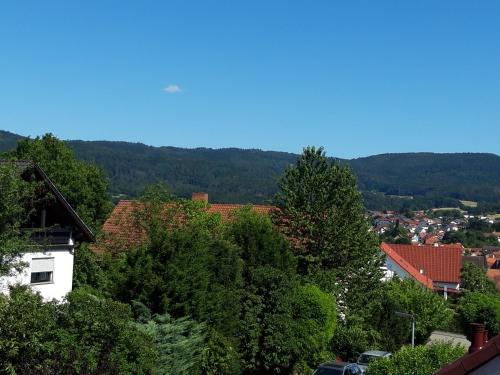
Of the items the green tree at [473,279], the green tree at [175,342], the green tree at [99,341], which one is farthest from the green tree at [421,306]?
the green tree at [473,279]

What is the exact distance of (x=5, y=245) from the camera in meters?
14.8

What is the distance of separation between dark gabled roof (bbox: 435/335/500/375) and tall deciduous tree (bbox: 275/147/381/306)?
87.4 feet

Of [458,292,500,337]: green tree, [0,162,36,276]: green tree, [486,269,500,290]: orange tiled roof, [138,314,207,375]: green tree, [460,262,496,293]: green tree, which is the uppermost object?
[0,162,36,276]: green tree

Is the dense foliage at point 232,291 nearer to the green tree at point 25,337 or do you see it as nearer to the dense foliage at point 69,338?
the dense foliage at point 69,338

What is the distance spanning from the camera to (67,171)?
122 feet

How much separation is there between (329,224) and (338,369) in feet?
38.5

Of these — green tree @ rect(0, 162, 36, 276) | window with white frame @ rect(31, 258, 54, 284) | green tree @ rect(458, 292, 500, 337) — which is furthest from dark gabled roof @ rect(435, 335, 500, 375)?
green tree @ rect(458, 292, 500, 337)

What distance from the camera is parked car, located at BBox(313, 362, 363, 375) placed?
24.1m

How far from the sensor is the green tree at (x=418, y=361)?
1908cm

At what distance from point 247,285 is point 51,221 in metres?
7.61

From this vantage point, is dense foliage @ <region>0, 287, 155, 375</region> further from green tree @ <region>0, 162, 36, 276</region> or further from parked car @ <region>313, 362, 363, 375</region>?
parked car @ <region>313, 362, 363, 375</region>

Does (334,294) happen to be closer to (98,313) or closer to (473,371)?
(98,313)

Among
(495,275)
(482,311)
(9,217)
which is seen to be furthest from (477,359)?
(495,275)

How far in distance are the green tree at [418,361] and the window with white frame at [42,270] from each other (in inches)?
488
